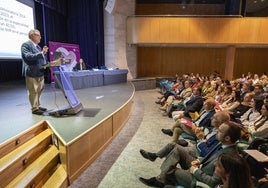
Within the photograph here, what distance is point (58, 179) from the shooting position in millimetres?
2178

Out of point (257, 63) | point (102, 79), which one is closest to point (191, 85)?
point (102, 79)

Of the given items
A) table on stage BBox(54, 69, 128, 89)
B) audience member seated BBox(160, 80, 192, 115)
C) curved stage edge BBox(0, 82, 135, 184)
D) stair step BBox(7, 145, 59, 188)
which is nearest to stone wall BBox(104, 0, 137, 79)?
table on stage BBox(54, 69, 128, 89)

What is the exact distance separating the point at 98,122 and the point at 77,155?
687 mm

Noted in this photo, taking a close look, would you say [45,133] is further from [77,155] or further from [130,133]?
[130,133]

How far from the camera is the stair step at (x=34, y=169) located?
6.26 ft

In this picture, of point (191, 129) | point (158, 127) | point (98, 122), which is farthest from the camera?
point (158, 127)

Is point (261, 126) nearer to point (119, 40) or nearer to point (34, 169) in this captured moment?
point (34, 169)

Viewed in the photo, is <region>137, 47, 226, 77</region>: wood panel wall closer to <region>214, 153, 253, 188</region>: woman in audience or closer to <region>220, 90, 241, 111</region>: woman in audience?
<region>220, 90, 241, 111</region>: woman in audience

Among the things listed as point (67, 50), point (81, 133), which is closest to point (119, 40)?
point (67, 50)

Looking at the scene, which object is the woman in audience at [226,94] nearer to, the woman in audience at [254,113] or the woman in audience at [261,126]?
the woman in audience at [254,113]

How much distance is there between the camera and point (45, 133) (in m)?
2.77

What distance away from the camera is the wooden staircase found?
76.1 inches

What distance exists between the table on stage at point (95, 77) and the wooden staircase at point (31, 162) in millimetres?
3468

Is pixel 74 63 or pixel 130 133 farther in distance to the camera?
pixel 74 63
